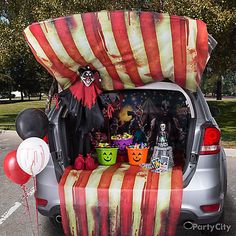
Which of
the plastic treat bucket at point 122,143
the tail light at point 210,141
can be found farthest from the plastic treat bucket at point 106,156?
the tail light at point 210,141

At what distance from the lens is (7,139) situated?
11.1 metres

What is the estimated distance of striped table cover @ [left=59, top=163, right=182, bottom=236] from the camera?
3170mm

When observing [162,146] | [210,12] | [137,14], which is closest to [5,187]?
[162,146]

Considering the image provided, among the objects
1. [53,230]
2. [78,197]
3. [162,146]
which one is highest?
[162,146]

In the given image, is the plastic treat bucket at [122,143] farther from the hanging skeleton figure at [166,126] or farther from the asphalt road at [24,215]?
the asphalt road at [24,215]

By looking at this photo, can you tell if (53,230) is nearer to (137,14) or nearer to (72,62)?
(72,62)

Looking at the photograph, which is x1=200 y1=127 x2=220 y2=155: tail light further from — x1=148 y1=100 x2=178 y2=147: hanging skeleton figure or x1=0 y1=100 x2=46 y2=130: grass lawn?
x1=0 y1=100 x2=46 y2=130: grass lawn

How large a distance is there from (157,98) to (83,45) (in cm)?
154

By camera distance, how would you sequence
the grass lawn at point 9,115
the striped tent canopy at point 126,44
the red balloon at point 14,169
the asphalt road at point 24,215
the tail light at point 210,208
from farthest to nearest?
1. the grass lawn at point 9,115
2. the asphalt road at point 24,215
3. the red balloon at point 14,169
4. the tail light at point 210,208
5. the striped tent canopy at point 126,44

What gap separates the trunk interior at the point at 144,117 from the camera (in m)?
4.29

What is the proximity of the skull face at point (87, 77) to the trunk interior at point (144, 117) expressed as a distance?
71 cm

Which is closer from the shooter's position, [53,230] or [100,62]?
[100,62]

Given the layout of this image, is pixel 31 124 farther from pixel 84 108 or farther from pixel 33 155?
pixel 84 108

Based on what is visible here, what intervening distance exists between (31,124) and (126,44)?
106 centimetres
